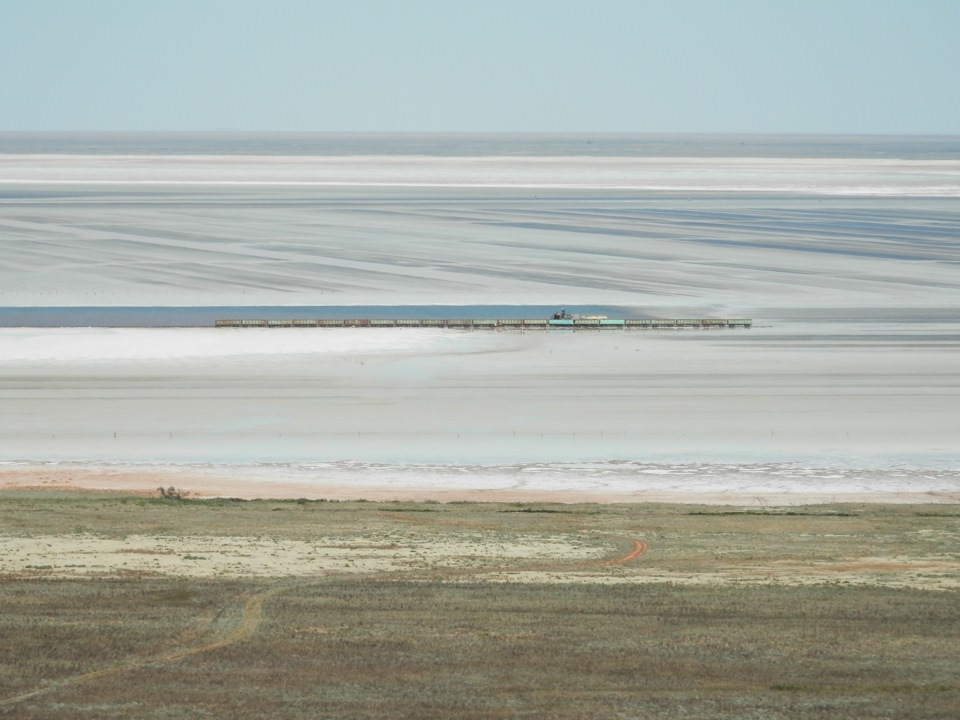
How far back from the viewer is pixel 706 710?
13.2 m

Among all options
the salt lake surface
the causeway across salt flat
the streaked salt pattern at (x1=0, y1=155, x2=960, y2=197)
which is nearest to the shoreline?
the salt lake surface

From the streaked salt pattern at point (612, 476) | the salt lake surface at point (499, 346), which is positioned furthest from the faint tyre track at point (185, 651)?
the salt lake surface at point (499, 346)

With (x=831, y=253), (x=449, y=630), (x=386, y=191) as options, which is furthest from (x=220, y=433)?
(x=386, y=191)

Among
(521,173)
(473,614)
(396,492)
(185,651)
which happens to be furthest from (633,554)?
(521,173)

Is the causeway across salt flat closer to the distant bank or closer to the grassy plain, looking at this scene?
the distant bank

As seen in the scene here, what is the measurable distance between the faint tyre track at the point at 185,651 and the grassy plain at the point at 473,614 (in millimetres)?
32

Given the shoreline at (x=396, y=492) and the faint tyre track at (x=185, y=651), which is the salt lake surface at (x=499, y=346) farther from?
the faint tyre track at (x=185, y=651)

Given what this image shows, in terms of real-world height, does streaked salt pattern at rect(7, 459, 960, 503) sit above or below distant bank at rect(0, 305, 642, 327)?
below

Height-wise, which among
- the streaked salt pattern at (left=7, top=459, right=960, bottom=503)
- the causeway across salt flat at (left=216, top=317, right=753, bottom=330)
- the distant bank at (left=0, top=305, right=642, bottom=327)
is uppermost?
the causeway across salt flat at (left=216, top=317, right=753, bottom=330)

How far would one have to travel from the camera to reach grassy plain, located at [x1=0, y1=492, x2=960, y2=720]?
13523 mm

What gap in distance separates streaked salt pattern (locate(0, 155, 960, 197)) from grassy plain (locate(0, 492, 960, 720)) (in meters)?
87.8

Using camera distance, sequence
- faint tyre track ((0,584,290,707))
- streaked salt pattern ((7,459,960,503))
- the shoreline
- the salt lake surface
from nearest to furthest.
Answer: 1. faint tyre track ((0,584,290,707))
2. the shoreline
3. streaked salt pattern ((7,459,960,503))
4. the salt lake surface

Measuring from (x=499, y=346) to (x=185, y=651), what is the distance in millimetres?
26805

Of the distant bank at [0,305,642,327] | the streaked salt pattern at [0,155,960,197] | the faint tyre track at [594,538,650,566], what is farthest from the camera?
the streaked salt pattern at [0,155,960,197]
